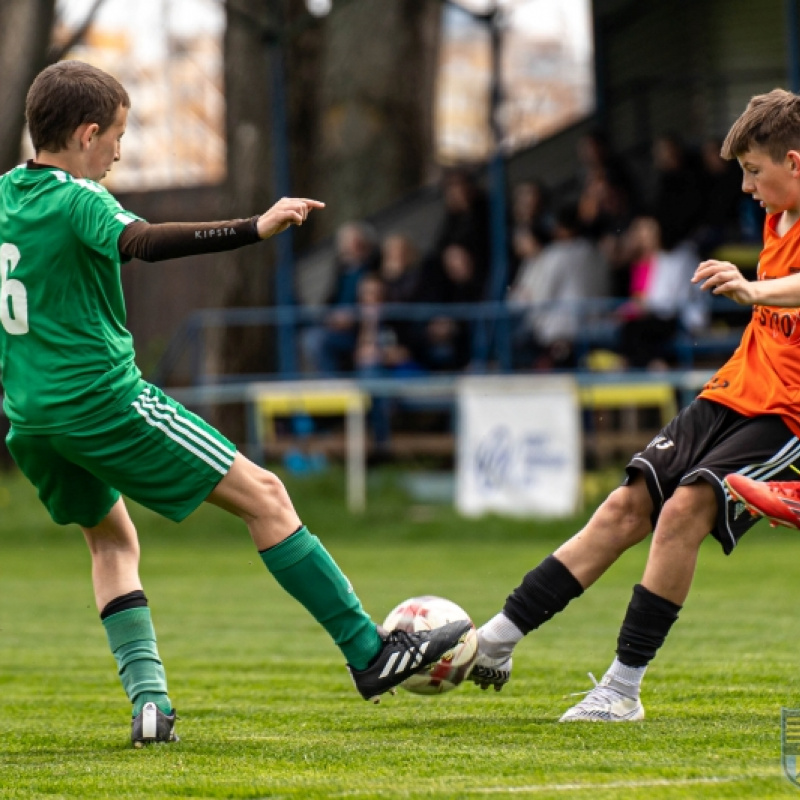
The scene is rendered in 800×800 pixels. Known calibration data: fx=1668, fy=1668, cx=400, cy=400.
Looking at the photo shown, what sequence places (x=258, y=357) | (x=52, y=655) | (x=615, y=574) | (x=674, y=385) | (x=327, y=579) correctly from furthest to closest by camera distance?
1. (x=258, y=357)
2. (x=674, y=385)
3. (x=615, y=574)
4. (x=52, y=655)
5. (x=327, y=579)

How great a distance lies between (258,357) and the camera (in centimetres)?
1827

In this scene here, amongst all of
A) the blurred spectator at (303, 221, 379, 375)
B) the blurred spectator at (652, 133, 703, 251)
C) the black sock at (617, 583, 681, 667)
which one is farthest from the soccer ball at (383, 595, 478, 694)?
the blurred spectator at (303, 221, 379, 375)

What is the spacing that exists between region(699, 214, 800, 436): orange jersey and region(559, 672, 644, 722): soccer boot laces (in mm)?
914

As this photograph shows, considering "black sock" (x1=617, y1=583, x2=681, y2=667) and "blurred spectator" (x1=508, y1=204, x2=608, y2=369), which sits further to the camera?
"blurred spectator" (x1=508, y1=204, x2=608, y2=369)

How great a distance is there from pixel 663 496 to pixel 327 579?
102cm

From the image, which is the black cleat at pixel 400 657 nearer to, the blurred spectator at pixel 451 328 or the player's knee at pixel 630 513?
the player's knee at pixel 630 513

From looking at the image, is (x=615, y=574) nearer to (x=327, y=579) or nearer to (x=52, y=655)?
(x=52, y=655)

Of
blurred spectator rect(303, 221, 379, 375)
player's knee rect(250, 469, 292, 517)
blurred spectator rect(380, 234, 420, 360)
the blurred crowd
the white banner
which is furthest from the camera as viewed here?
blurred spectator rect(303, 221, 379, 375)

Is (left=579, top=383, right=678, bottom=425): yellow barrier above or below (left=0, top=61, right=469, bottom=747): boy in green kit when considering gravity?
below

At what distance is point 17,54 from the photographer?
18047mm

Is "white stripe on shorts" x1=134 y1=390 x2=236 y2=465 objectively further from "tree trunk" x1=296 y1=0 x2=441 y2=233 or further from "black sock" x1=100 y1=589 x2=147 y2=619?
"tree trunk" x1=296 y1=0 x2=441 y2=233

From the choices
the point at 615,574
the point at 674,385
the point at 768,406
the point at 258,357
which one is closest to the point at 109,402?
the point at 768,406

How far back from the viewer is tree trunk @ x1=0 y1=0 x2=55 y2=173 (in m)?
18.0

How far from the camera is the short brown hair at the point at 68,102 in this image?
4.60 meters
